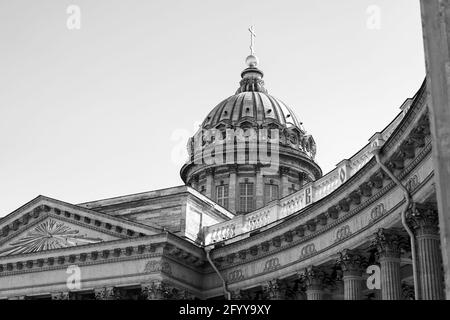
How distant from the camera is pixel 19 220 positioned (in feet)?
128

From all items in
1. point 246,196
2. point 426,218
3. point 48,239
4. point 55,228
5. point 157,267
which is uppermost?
point 246,196

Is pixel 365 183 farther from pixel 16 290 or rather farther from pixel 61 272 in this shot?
pixel 16 290

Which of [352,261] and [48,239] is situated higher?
[48,239]

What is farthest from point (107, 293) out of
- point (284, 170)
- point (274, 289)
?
point (284, 170)

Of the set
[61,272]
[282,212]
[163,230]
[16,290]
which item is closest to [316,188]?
[282,212]

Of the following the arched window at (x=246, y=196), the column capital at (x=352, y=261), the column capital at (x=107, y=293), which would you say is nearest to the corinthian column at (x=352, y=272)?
the column capital at (x=352, y=261)

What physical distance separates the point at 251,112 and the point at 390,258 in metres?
36.9

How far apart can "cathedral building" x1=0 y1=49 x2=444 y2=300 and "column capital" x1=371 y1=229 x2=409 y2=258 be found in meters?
0.04

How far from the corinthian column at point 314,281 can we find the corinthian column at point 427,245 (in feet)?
21.8

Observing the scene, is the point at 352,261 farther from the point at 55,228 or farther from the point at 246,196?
the point at 246,196

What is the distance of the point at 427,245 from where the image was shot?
22562 mm

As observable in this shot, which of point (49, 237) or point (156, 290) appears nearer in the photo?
point (156, 290)

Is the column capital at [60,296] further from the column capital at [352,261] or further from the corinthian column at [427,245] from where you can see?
the corinthian column at [427,245]
